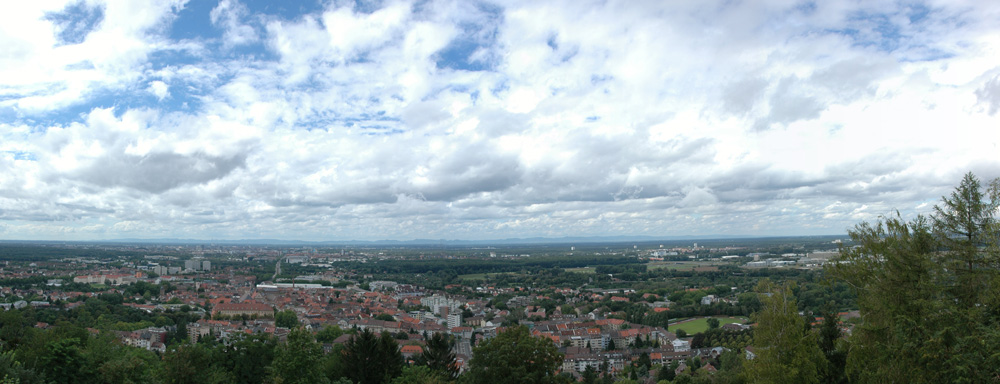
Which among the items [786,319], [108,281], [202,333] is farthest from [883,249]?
[108,281]

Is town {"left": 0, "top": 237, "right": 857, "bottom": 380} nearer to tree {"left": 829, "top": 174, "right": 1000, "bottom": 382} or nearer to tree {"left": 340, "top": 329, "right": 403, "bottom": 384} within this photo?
tree {"left": 340, "top": 329, "right": 403, "bottom": 384}

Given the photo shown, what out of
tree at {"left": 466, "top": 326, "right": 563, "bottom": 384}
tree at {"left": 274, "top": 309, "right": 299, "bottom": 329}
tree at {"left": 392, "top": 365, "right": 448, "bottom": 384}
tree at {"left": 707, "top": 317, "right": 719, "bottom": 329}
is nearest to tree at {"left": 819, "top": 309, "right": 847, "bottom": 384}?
tree at {"left": 466, "top": 326, "right": 563, "bottom": 384}

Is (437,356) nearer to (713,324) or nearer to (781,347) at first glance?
(781,347)

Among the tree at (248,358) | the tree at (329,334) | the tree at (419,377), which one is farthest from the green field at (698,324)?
the tree at (248,358)

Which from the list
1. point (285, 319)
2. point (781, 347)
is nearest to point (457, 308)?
point (285, 319)

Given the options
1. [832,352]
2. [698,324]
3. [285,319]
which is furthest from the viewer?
[285,319]

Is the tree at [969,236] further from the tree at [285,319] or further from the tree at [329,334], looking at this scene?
the tree at [285,319]
